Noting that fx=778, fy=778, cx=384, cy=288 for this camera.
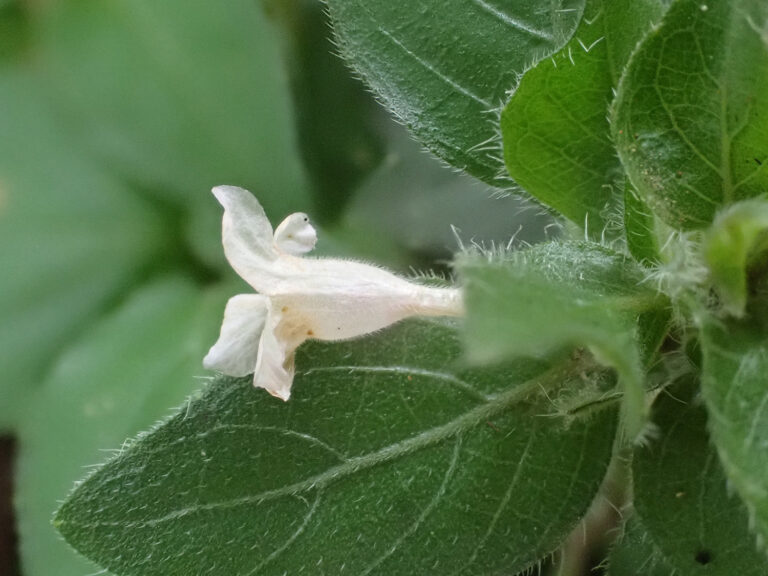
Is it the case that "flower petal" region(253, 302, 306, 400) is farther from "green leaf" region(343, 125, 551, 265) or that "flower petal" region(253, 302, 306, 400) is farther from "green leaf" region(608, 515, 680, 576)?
"green leaf" region(343, 125, 551, 265)

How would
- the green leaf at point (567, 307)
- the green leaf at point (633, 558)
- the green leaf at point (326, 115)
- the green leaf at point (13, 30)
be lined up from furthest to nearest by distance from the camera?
the green leaf at point (13, 30) < the green leaf at point (326, 115) < the green leaf at point (633, 558) < the green leaf at point (567, 307)

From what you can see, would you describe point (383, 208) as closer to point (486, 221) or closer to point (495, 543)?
point (486, 221)

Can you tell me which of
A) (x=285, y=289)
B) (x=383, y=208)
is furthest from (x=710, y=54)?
(x=383, y=208)

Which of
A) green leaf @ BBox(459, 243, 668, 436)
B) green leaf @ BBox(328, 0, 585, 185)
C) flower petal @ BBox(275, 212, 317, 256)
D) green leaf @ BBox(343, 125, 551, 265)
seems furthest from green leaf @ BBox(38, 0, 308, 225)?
green leaf @ BBox(459, 243, 668, 436)

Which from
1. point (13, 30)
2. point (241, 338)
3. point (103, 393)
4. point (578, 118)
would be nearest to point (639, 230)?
point (578, 118)

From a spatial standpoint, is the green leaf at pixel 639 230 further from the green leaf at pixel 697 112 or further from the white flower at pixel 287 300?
the white flower at pixel 287 300

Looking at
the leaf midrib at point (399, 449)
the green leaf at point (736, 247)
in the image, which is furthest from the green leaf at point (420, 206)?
the green leaf at point (736, 247)
